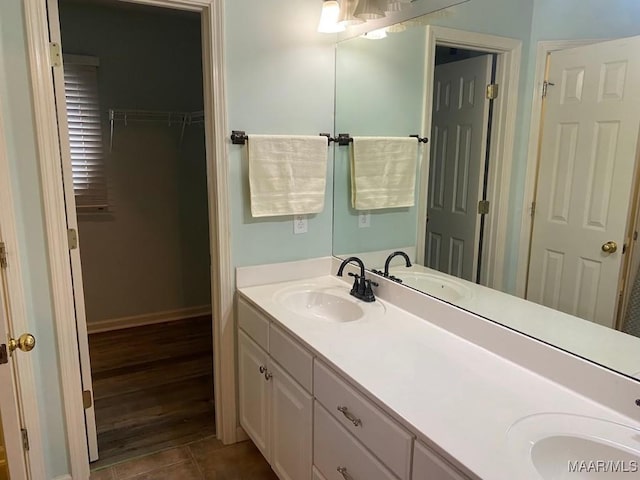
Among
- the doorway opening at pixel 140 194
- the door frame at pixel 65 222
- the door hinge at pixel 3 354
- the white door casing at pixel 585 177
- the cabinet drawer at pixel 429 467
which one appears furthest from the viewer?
the doorway opening at pixel 140 194

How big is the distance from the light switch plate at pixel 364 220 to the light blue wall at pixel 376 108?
17 millimetres

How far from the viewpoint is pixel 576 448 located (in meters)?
1.11

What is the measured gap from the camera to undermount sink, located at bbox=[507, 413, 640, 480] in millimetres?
1061

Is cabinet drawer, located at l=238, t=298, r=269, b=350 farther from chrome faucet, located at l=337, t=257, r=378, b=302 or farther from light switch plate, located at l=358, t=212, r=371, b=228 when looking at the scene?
light switch plate, located at l=358, t=212, r=371, b=228

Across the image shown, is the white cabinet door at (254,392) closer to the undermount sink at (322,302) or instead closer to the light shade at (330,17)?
the undermount sink at (322,302)

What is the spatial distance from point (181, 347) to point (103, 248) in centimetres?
101

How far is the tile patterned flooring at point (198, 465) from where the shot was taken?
2.17 metres

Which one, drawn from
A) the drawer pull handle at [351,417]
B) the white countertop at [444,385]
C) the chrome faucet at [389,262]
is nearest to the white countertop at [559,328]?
the white countertop at [444,385]

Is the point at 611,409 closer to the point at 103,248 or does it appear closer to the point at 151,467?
the point at 151,467

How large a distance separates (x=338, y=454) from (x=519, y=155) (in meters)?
1.18

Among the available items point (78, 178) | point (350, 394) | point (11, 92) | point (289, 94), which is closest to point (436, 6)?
point (289, 94)

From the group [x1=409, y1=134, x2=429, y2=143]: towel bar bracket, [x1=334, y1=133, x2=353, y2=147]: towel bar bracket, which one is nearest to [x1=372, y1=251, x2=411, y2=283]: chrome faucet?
[x1=409, y1=134, x2=429, y2=143]: towel bar bracket

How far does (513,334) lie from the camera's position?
4.92 ft

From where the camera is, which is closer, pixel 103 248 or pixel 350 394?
pixel 350 394
